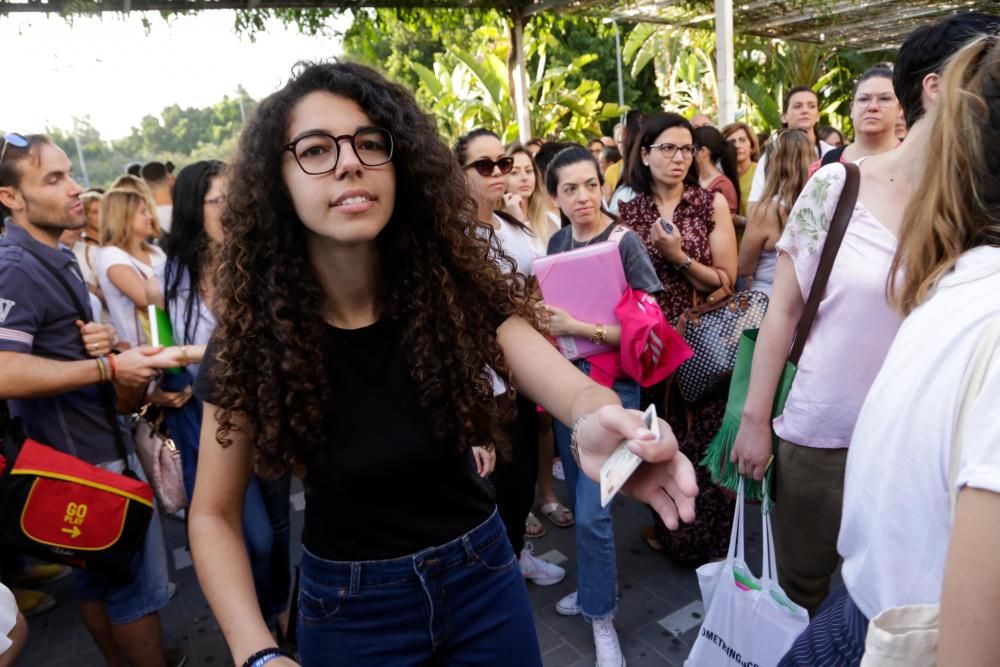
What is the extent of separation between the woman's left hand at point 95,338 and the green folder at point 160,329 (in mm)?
217

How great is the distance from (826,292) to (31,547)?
2859mm

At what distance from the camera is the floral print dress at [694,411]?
11.5 feet

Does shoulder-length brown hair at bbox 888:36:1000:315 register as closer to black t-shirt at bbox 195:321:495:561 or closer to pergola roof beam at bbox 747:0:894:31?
black t-shirt at bbox 195:321:495:561

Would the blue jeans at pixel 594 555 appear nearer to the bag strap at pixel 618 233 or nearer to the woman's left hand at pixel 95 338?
the bag strap at pixel 618 233

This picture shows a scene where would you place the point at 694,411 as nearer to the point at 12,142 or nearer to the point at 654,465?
the point at 654,465

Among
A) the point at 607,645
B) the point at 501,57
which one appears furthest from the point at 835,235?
the point at 501,57

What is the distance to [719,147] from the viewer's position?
5.32m

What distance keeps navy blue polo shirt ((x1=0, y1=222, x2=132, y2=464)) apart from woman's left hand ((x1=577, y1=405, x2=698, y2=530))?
2286 mm

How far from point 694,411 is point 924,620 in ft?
8.83

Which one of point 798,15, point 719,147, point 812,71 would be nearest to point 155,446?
point 719,147

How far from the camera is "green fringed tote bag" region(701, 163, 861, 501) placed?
1.95 meters

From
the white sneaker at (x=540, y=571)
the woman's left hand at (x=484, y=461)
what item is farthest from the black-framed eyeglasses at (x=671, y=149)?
the white sneaker at (x=540, y=571)

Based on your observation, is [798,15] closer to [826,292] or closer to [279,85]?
[826,292]

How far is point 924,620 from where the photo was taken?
3.28ft
